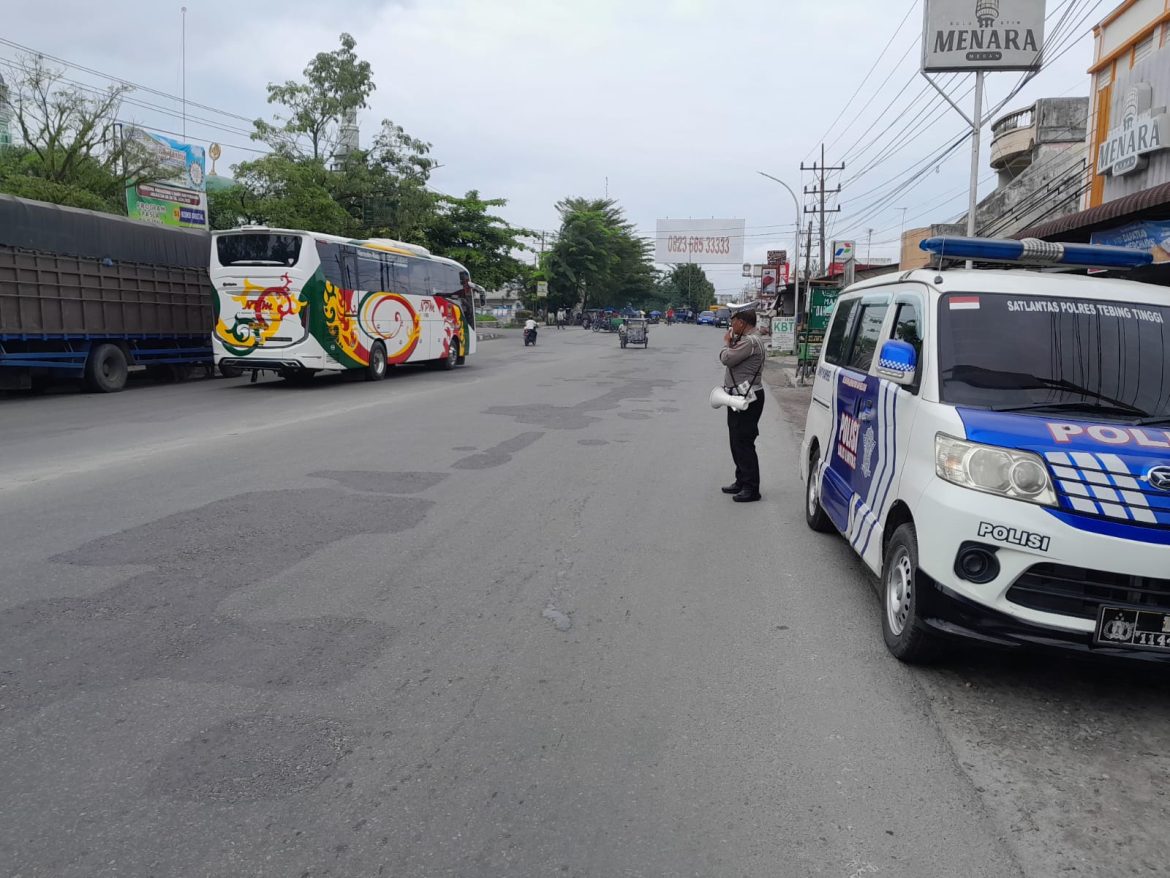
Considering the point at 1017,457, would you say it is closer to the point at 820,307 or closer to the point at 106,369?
the point at 106,369

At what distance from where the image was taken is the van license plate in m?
3.65

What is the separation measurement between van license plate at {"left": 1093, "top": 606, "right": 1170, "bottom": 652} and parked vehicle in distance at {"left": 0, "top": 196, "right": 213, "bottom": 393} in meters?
16.7

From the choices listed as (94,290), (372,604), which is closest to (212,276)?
(94,290)

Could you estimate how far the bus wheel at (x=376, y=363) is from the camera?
21.1 meters

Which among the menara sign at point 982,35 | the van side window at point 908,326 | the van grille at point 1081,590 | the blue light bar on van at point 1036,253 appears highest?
the menara sign at point 982,35

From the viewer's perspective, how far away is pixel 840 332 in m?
6.92

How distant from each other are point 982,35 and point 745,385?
14.4 meters

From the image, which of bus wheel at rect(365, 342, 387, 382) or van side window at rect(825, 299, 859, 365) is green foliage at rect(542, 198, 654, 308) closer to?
bus wheel at rect(365, 342, 387, 382)

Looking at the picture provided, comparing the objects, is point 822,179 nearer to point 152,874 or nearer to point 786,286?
point 786,286

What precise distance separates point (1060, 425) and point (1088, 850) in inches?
72.2

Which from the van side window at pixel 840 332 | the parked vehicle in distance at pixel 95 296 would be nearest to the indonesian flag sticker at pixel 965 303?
the van side window at pixel 840 332

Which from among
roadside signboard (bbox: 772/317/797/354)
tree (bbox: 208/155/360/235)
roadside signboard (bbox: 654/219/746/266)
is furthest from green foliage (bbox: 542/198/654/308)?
tree (bbox: 208/155/360/235)

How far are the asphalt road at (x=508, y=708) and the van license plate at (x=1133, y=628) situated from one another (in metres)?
0.43

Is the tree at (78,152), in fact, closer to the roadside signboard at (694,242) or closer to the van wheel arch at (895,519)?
the van wheel arch at (895,519)
